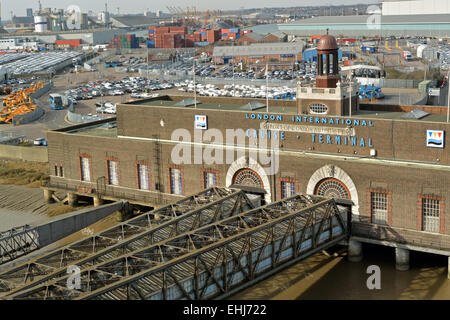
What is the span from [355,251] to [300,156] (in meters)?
7.24

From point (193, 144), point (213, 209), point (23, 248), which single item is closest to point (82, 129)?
point (193, 144)

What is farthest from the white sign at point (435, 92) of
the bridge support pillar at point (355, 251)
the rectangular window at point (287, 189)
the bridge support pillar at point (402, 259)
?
the bridge support pillar at point (402, 259)

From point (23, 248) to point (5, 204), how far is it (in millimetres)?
20406

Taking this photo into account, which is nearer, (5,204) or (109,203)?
(109,203)

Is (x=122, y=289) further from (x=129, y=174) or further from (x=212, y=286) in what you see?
(x=129, y=174)

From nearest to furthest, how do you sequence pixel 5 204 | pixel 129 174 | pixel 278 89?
pixel 129 174, pixel 5 204, pixel 278 89

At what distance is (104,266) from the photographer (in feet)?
89.4

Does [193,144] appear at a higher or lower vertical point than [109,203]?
higher

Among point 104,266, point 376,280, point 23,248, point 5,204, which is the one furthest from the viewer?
point 5,204

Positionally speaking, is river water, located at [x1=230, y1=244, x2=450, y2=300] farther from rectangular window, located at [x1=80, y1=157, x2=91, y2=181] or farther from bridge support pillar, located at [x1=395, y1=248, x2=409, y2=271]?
rectangular window, located at [x1=80, y1=157, x2=91, y2=181]

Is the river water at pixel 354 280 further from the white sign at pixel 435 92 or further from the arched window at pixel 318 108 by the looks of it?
the white sign at pixel 435 92

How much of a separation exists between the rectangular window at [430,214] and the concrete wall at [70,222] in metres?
24.2

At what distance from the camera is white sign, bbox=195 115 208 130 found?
4725cm

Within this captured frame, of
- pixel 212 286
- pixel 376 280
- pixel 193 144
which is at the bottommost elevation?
pixel 376 280
